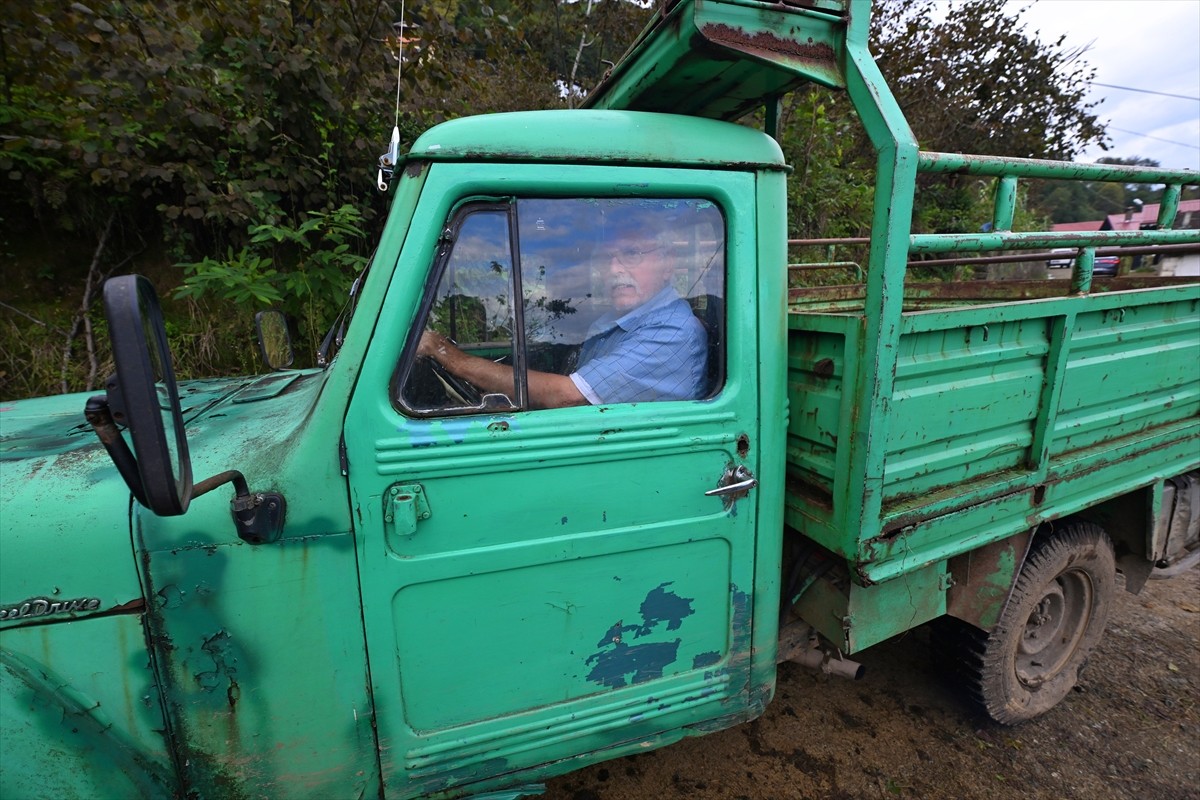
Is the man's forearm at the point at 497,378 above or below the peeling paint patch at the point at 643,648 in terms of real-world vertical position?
above

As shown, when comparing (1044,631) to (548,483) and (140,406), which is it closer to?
(548,483)

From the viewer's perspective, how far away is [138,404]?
994 millimetres

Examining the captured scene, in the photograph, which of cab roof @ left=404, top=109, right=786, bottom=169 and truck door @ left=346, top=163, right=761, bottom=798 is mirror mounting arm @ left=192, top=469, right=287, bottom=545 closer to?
truck door @ left=346, top=163, right=761, bottom=798

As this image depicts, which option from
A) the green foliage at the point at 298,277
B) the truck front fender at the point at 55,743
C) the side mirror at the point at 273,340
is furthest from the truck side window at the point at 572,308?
the green foliage at the point at 298,277

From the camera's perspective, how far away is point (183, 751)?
55.4 inches

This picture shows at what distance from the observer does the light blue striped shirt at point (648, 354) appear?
5.41 ft

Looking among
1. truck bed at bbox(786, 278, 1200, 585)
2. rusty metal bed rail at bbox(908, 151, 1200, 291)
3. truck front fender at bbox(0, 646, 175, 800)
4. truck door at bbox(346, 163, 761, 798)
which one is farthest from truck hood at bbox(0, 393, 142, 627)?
rusty metal bed rail at bbox(908, 151, 1200, 291)

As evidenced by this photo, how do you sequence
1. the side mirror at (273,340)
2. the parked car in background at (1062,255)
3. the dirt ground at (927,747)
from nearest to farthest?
the dirt ground at (927,747)
the parked car in background at (1062,255)
the side mirror at (273,340)

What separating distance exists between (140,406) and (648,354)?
1165 millimetres

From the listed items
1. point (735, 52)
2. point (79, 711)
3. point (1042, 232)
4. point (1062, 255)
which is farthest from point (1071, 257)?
point (79, 711)

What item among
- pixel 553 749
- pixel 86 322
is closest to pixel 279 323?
pixel 553 749

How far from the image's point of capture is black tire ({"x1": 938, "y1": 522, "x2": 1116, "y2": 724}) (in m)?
2.37

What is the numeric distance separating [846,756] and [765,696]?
861 millimetres

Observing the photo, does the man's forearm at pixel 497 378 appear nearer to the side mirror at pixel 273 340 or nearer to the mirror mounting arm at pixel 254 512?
the mirror mounting arm at pixel 254 512
